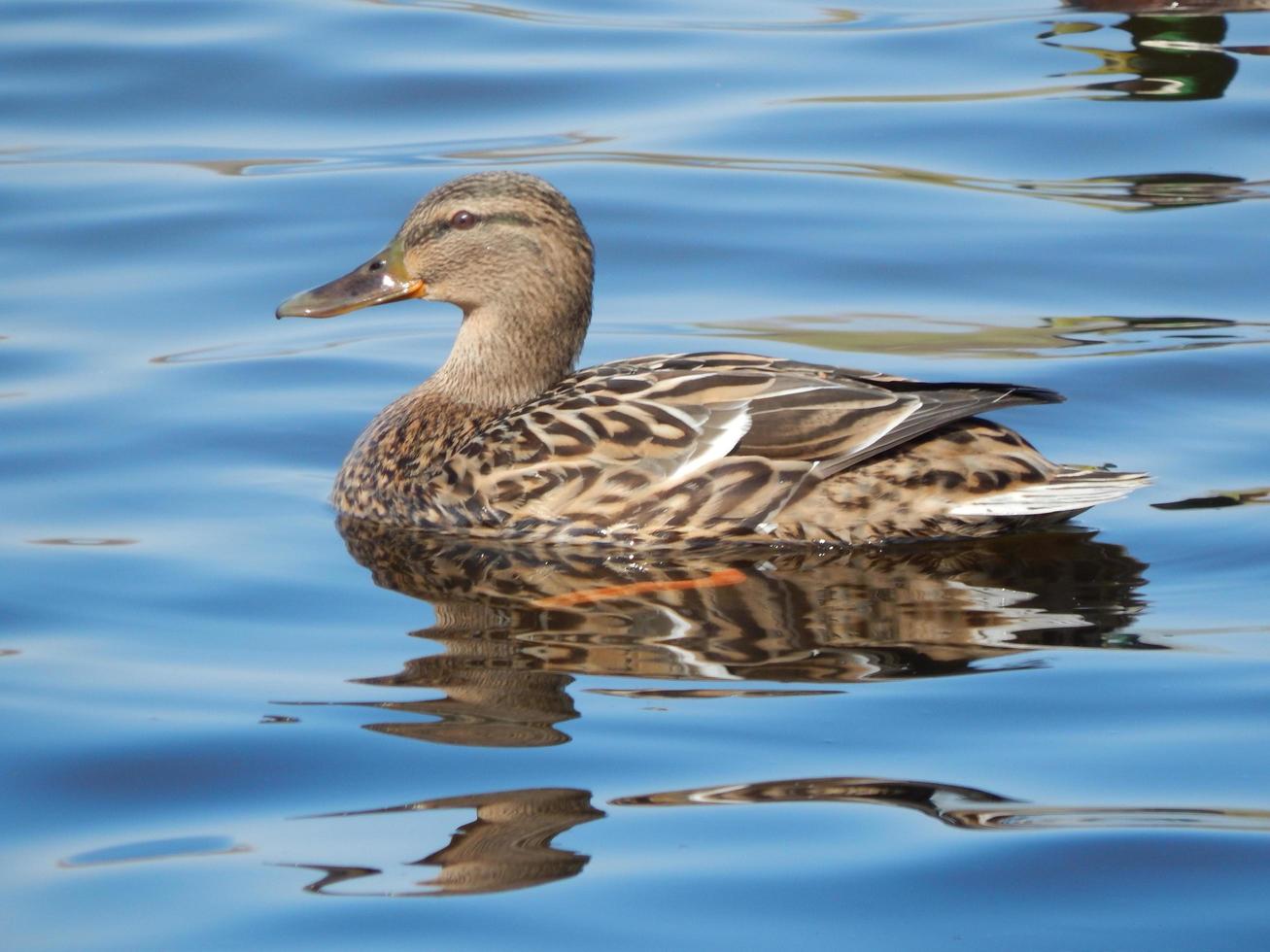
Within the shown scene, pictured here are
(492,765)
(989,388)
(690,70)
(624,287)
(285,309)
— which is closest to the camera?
(492,765)

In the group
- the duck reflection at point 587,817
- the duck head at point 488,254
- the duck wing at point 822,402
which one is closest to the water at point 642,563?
the duck reflection at point 587,817

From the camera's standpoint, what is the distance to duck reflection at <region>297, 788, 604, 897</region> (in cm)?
464

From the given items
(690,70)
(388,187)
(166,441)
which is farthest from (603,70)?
(166,441)

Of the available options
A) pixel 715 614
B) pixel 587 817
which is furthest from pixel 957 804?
pixel 715 614

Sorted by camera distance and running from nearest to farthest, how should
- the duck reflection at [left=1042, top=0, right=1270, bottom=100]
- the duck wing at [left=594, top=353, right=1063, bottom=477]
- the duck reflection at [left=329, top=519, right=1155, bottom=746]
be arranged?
the duck reflection at [left=329, top=519, right=1155, bottom=746] < the duck wing at [left=594, top=353, right=1063, bottom=477] < the duck reflection at [left=1042, top=0, right=1270, bottom=100]

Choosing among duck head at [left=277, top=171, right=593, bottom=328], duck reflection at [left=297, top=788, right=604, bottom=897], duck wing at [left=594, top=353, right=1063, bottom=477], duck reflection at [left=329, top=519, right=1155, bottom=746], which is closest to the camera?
duck reflection at [left=297, top=788, right=604, bottom=897]


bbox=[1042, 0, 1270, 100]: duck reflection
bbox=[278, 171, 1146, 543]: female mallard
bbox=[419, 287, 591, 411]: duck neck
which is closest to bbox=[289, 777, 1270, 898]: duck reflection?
bbox=[278, 171, 1146, 543]: female mallard

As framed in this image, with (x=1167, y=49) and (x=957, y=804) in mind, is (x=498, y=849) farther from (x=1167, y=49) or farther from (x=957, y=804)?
(x=1167, y=49)

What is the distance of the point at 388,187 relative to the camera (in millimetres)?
11227

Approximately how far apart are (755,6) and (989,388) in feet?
26.8

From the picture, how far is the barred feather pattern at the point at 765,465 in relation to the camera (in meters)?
6.95

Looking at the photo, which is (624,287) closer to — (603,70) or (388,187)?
(388,187)

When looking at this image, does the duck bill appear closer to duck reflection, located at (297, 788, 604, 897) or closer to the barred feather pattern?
the barred feather pattern

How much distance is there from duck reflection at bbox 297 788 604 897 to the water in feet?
0.04
